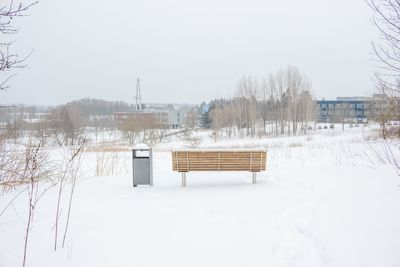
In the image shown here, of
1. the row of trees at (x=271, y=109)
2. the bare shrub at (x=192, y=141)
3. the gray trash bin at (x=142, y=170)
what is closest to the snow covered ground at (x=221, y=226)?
the gray trash bin at (x=142, y=170)

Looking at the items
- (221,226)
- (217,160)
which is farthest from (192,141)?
(221,226)

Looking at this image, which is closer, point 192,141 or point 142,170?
point 142,170

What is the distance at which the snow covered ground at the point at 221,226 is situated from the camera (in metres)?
3.69

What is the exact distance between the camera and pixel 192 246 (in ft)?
13.1

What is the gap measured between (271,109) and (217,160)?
193 ft

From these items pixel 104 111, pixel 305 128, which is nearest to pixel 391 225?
pixel 305 128

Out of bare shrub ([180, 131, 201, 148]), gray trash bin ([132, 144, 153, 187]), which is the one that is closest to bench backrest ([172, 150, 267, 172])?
gray trash bin ([132, 144, 153, 187])

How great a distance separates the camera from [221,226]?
466 cm

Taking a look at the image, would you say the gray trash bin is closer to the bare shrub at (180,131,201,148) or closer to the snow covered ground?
the snow covered ground

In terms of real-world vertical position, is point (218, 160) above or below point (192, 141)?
above

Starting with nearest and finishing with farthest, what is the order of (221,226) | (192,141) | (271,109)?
(221,226) < (192,141) < (271,109)

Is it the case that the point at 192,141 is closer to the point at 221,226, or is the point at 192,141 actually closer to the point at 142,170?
the point at 142,170

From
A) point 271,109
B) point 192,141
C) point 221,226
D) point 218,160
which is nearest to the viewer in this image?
point 221,226

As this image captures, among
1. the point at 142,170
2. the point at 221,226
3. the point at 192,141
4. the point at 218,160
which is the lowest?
the point at 192,141
